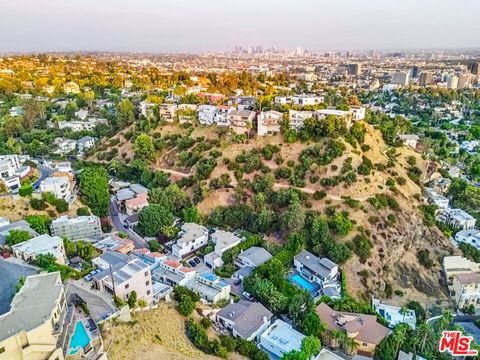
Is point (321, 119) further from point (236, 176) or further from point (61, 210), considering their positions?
point (61, 210)

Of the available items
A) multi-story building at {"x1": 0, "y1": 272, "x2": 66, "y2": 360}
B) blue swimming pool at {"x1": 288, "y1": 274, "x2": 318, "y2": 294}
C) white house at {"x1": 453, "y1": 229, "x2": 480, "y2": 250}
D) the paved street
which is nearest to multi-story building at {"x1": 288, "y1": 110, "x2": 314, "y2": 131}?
blue swimming pool at {"x1": 288, "y1": 274, "x2": 318, "y2": 294}

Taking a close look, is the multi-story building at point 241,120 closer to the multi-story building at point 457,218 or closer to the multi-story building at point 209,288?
the multi-story building at point 209,288

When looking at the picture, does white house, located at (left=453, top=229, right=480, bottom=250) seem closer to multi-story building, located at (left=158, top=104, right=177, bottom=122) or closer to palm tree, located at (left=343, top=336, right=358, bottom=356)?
palm tree, located at (left=343, top=336, right=358, bottom=356)

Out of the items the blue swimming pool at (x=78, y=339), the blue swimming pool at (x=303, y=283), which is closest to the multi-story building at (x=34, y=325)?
the blue swimming pool at (x=78, y=339)

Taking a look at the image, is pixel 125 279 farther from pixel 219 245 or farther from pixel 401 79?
pixel 401 79

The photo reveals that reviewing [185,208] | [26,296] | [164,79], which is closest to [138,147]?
[185,208]
